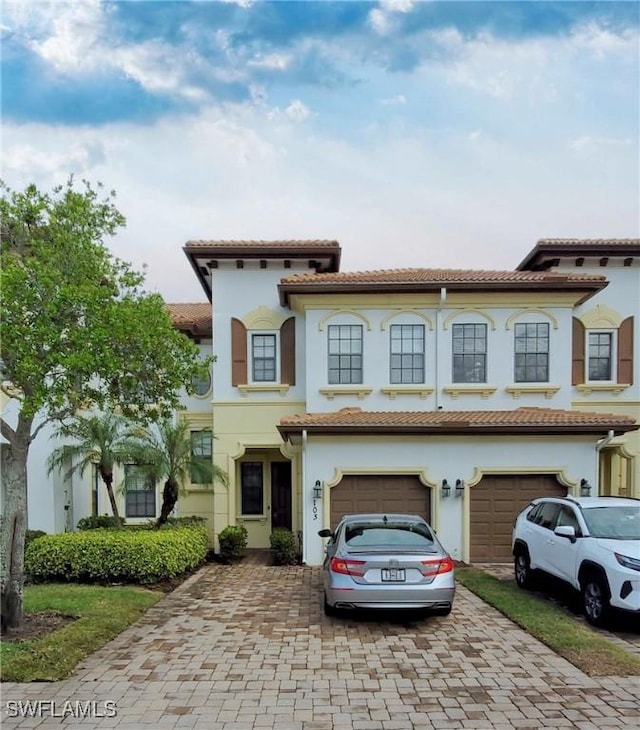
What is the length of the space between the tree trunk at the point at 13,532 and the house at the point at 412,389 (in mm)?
5903

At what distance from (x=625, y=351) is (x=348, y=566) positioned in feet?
38.4

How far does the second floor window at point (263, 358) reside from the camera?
15.0 metres

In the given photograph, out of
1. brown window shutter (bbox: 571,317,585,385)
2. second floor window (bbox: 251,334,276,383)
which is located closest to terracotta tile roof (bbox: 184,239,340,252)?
second floor window (bbox: 251,334,276,383)

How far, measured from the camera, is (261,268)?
49.3 ft

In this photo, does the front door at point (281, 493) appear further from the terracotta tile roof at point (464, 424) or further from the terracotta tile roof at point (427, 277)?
the terracotta tile roof at point (427, 277)

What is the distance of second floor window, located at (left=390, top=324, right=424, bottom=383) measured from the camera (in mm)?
14281

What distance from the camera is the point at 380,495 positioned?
12797mm

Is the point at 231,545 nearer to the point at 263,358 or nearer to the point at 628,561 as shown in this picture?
the point at 263,358

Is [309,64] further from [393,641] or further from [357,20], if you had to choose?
[393,641]

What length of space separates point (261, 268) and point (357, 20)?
22.2 feet

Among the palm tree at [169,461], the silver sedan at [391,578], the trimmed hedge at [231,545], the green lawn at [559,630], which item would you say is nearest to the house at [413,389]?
the trimmed hedge at [231,545]

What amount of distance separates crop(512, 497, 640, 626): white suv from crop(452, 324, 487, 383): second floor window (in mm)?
4757

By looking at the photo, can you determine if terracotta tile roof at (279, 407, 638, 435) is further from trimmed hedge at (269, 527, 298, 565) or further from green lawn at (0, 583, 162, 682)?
green lawn at (0, 583, 162, 682)

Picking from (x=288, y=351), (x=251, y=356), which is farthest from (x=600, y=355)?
(x=251, y=356)
